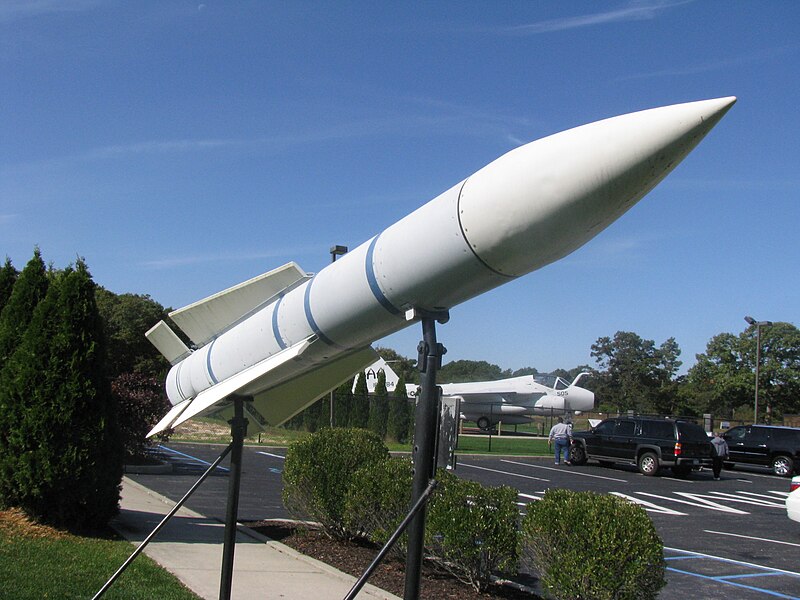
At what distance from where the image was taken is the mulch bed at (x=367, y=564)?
706cm

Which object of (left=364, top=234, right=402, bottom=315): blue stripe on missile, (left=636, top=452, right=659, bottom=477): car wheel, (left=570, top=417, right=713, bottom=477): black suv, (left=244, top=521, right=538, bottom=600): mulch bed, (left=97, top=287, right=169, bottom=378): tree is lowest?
(left=244, top=521, right=538, bottom=600): mulch bed

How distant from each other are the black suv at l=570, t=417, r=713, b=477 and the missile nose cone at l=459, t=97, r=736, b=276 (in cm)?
1858

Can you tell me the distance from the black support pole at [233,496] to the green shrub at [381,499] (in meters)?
1.70

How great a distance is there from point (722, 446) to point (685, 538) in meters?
13.0

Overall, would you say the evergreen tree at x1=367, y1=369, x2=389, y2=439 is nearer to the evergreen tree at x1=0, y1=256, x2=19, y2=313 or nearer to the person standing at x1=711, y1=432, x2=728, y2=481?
the person standing at x1=711, y1=432, x2=728, y2=481

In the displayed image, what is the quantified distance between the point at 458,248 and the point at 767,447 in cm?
2404

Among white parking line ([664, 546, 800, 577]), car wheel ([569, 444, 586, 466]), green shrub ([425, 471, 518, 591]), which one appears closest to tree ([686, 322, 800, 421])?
car wheel ([569, 444, 586, 466])

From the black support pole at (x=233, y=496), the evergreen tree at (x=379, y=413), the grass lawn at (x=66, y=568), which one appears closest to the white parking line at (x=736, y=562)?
the black support pole at (x=233, y=496)

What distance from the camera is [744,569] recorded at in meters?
9.40

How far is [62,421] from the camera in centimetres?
854

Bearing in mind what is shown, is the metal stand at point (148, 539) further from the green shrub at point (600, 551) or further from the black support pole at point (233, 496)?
the green shrub at point (600, 551)

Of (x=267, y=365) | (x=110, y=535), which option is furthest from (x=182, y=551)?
(x=267, y=365)

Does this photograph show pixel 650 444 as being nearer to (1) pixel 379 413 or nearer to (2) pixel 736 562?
(2) pixel 736 562

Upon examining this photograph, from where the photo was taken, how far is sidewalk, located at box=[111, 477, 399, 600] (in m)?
6.93
